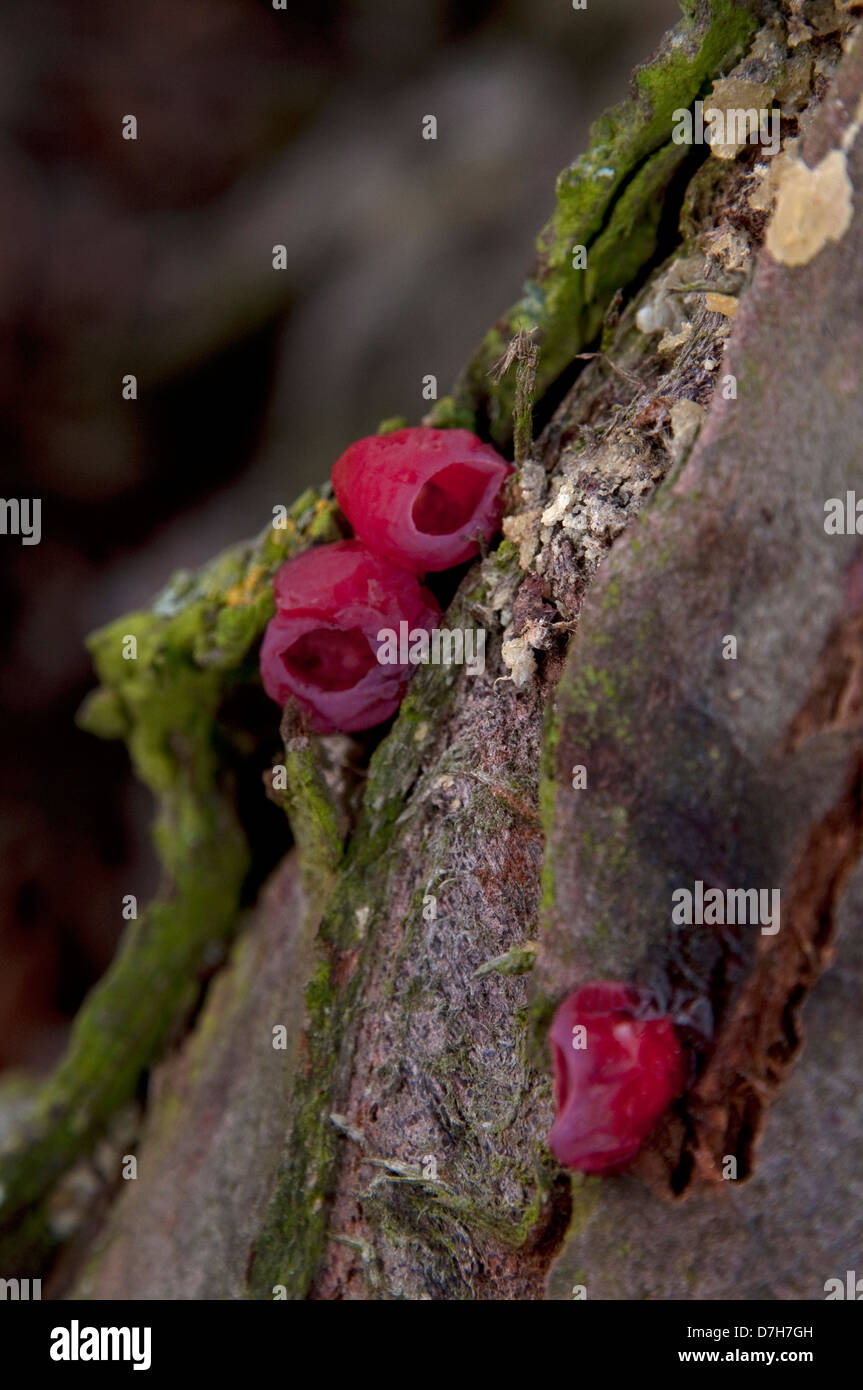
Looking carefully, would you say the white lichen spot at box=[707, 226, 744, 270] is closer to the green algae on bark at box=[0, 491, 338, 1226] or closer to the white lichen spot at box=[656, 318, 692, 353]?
the white lichen spot at box=[656, 318, 692, 353]

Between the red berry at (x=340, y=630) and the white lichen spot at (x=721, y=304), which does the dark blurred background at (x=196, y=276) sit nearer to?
the red berry at (x=340, y=630)

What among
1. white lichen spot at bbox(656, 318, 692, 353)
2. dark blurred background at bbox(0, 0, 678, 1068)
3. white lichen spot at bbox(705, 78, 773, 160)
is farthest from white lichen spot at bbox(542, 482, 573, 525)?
dark blurred background at bbox(0, 0, 678, 1068)

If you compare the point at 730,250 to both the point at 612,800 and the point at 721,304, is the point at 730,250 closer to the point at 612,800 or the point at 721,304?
the point at 721,304

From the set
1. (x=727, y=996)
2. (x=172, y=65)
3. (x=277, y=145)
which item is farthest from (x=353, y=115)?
(x=727, y=996)

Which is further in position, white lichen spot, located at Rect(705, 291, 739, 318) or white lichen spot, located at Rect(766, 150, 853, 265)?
white lichen spot, located at Rect(705, 291, 739, 318)

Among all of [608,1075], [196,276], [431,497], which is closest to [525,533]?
[431,497]

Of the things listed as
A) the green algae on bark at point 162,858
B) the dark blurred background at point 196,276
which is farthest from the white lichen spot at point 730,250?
the dark blurred background at point 196,276

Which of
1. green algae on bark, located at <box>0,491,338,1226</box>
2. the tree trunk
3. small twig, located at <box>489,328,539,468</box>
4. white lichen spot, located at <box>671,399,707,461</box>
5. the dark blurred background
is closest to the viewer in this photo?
the tree trunk
